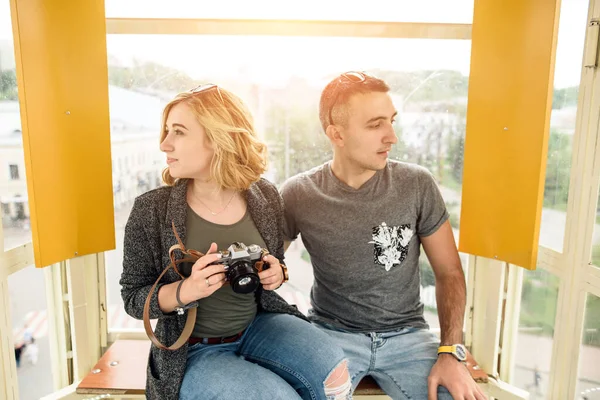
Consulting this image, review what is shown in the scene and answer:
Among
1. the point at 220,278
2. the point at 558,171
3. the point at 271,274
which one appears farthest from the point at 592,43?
the point at 220,278

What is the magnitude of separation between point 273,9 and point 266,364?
1.47 meters

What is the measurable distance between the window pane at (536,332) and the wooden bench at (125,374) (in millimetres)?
276

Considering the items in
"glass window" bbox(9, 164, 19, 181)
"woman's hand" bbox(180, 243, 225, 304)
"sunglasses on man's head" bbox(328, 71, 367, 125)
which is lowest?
"woman's hand" bbox(180, 243, 225, 304)

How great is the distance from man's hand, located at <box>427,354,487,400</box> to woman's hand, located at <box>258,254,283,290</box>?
0.66 metres

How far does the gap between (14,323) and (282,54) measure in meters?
1.62

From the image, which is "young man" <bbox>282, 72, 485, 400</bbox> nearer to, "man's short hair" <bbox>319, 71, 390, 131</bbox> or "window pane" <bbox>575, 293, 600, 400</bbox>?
"man's short hair" <bbox>319, 71, 390, 131</bbox>

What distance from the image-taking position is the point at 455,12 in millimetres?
2109

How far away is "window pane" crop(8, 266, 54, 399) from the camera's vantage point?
1.94 meters

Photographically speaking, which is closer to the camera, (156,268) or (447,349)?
(156,268)

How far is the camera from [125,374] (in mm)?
1927

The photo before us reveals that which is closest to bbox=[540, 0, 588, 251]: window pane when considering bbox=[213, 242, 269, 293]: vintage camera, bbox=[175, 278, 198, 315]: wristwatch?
bbox=[213, 242, 269, 293]: vintage camera

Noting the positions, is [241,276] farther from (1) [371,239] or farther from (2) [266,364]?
(1) [371,239]

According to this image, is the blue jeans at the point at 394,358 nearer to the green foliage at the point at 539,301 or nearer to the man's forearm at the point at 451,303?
the man's forearm at the point at 451,303

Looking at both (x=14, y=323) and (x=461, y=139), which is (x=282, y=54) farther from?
(x=14, y=323)
